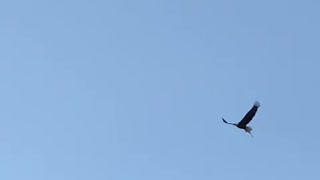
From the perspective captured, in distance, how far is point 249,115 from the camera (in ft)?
130

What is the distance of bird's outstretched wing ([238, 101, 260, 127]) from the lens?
1543 inches

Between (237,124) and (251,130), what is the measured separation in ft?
3.11

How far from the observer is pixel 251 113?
1559 inches

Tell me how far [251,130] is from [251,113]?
103 centimetres

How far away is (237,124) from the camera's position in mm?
40500

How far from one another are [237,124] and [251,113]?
51.3 inches

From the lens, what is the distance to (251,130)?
39969 millimetres

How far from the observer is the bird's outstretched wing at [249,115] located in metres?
39.2
